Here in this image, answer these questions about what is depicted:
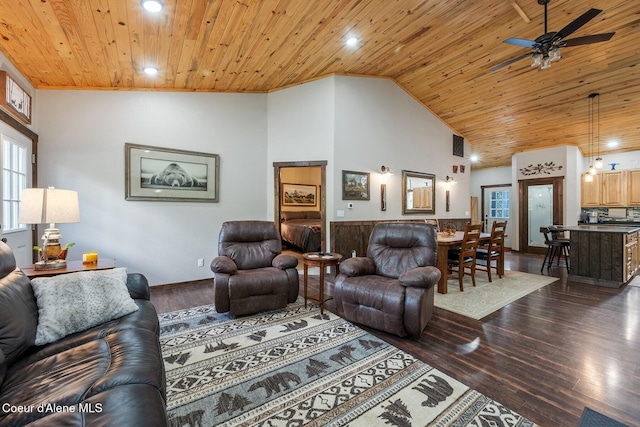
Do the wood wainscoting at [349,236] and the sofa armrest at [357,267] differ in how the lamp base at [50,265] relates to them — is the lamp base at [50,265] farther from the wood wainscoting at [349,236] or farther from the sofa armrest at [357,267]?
the wood wainscoting at [349,236]

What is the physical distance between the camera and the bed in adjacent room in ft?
21.2

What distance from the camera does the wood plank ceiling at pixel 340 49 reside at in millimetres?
2736

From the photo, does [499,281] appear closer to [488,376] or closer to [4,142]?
[488,376]

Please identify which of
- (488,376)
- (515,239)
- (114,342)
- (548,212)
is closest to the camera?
(114,342)

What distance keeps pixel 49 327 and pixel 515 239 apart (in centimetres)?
939

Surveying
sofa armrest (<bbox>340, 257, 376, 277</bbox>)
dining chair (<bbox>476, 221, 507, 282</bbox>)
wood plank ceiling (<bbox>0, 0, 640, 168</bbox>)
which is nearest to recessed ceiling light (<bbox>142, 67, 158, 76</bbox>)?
wood plank ceiling (<bbox>0, 0, 640, 168</bbox>)

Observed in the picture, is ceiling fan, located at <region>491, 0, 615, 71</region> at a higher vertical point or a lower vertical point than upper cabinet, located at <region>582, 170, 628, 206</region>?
higher

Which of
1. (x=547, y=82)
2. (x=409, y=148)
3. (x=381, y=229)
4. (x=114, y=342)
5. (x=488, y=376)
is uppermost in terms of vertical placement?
(x=547, y=82)

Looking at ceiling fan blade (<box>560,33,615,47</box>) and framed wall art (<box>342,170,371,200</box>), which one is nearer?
ceiling fan blade (<box>560,33,615,47</box>)

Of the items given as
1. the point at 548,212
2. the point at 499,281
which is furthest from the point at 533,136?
the point at 499,281

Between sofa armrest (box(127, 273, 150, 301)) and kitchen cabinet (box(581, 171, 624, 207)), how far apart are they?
9.63m

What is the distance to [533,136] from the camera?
6.81 metres

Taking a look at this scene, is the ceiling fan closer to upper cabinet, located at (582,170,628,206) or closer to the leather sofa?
the leather sofa

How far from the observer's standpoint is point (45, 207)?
2455 mm
